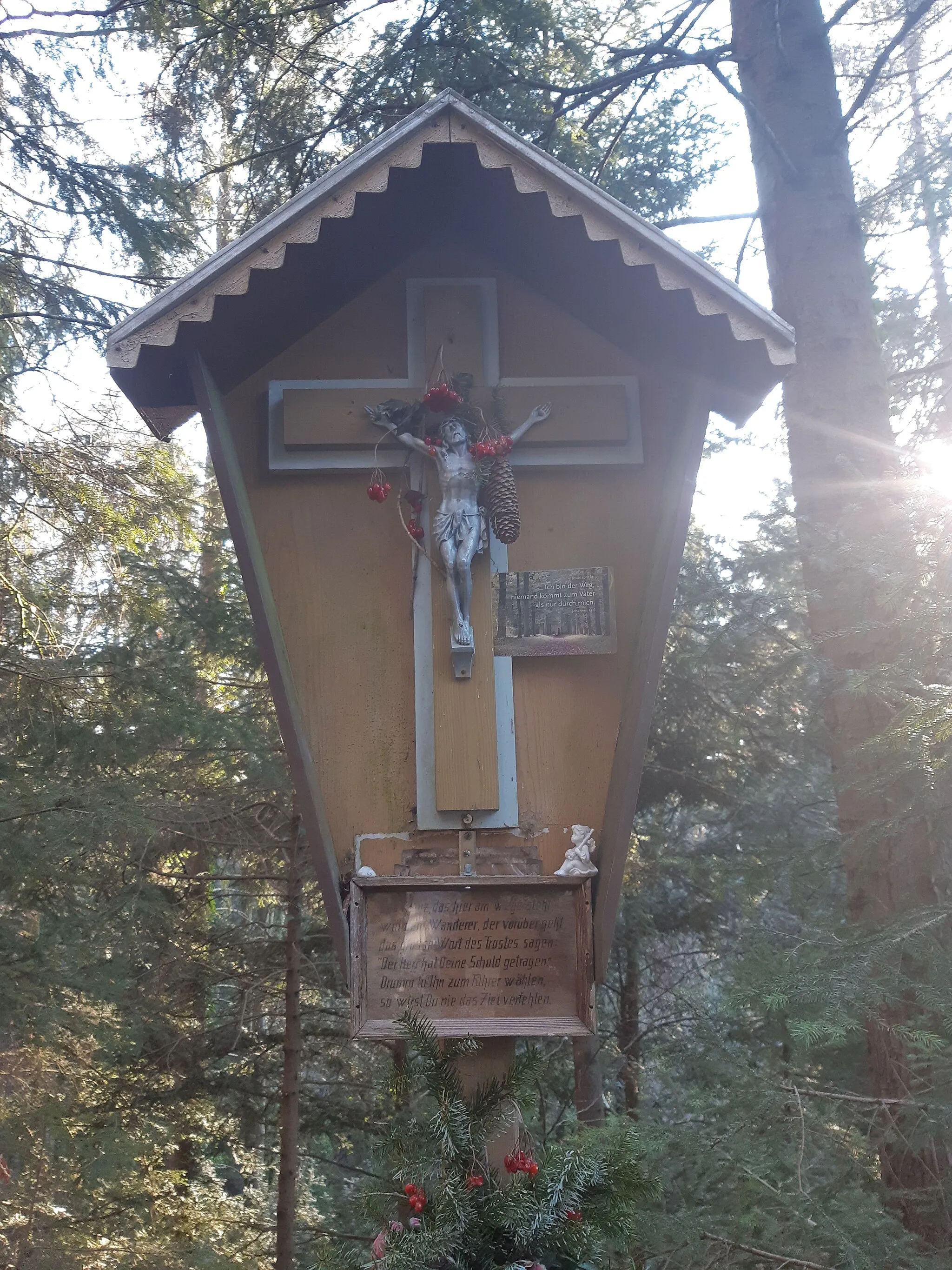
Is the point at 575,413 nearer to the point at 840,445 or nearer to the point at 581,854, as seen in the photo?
the point at 581,854

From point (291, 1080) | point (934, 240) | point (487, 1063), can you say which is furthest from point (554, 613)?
point (934, 240)

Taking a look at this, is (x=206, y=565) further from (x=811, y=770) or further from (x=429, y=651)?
(x=429, y=651)

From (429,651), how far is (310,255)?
1178mm

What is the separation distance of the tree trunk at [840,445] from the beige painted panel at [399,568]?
112 cm

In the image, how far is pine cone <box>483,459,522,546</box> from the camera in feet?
9.50

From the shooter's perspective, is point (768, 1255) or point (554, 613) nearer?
point (554, 613)

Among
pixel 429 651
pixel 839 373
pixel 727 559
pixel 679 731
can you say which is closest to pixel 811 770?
pixel 679 731

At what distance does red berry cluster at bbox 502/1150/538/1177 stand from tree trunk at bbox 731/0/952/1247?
1.98 metres

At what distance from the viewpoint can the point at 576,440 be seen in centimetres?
310

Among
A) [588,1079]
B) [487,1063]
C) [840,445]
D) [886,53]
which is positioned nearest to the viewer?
A: [487,1063]

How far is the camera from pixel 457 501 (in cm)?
297

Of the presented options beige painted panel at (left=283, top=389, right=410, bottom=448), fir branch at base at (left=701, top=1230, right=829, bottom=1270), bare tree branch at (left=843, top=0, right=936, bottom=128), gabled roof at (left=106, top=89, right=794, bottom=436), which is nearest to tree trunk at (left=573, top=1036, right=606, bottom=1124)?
fir branch at base at (left=701, top=1230, right=829, bottom=1270)

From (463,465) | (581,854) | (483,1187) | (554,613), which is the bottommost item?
(483,1187)

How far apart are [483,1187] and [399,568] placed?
1.63 metres
